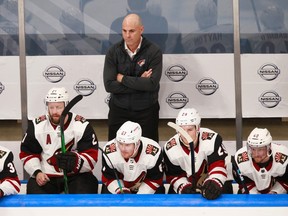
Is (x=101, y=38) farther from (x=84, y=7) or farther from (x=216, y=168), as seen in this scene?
(x=216, y=168)

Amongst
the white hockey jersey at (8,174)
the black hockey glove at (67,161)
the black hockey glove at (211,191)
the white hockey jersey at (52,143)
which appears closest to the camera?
the black hockey glove at (211,191)

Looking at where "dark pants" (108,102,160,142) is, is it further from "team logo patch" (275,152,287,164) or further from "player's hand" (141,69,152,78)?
"team logo patch" (275,152,287,164)

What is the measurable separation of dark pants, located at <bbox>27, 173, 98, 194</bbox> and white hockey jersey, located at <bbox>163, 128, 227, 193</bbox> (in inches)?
19.7

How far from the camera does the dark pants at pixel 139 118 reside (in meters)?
4.51

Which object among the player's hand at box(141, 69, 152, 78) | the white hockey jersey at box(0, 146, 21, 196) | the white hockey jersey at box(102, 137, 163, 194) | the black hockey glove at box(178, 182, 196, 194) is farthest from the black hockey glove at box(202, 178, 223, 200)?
the player's hand at box(141, 69, 152, 78)

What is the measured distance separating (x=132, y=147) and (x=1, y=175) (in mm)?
Answer: 806

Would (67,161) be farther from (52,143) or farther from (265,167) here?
(265,167)

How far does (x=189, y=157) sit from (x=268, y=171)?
495 millimetres

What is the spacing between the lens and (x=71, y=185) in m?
4.02

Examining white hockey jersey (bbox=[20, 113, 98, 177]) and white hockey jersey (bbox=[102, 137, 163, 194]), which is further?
white hockey jersey (bbox=[20, 113, 98, 177])

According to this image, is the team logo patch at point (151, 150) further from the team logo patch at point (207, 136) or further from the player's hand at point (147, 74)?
the player's hand at point (147, 74)

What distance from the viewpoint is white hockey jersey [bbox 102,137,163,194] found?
153 inches

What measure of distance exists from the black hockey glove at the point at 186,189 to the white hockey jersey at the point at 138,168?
0.16 metres

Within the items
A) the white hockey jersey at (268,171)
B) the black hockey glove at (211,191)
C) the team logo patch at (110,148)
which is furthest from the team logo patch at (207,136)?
the black hockey glove at (211,191)
